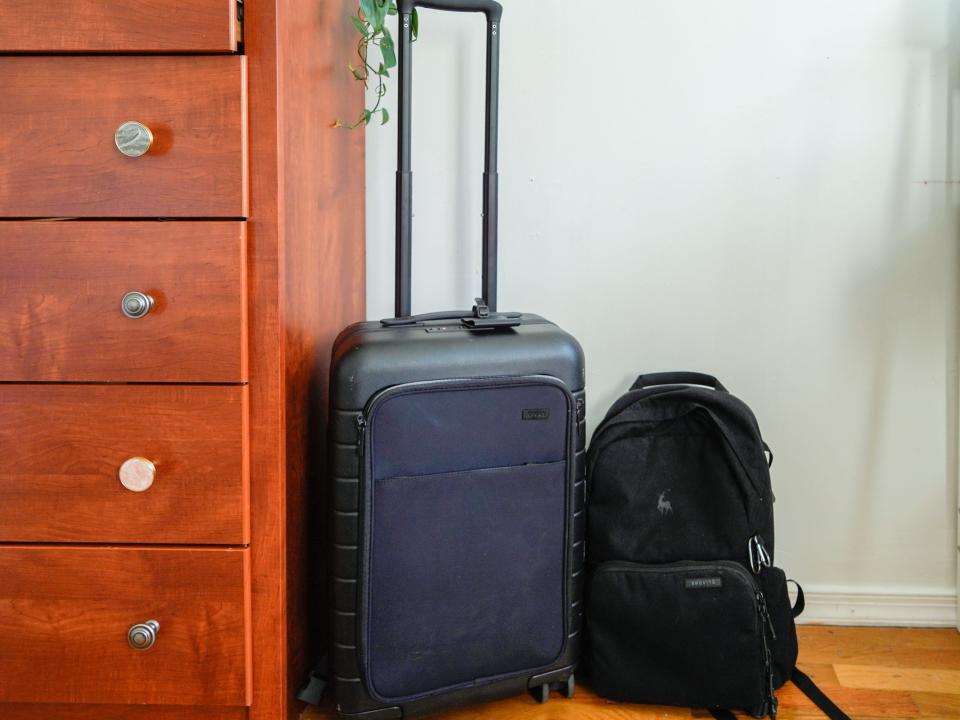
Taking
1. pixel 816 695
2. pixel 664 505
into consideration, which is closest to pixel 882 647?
pixel 816 695

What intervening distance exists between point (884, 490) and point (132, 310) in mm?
1206

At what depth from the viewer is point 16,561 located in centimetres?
97

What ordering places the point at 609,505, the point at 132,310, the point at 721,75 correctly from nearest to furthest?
1. the point at 132,310
2. the point at 609,505
3. the point at 721,75

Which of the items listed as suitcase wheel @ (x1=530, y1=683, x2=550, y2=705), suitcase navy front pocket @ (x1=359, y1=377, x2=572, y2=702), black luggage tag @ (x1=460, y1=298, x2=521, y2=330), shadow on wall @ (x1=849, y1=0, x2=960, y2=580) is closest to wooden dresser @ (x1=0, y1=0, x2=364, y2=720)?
suitcase navy front pocket @ (x1=359, y1=377, x2=572, y2=702)

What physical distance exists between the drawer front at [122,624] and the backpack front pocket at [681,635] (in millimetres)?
494

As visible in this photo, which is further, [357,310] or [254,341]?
[357,310]

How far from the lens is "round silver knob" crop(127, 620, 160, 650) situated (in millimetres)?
969

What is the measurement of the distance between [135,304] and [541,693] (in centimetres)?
75

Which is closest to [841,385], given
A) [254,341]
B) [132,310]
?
[254,341]

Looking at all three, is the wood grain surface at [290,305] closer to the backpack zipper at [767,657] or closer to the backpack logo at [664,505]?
the backpack logo at [664,505]

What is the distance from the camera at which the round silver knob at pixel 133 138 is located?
36.1 inches

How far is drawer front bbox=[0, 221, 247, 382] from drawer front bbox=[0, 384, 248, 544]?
0.09 ft

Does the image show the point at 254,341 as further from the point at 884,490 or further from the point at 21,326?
the point at 884,490

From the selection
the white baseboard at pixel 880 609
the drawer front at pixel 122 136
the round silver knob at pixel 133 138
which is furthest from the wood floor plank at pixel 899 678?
the round silver knob at pixel 133 138
